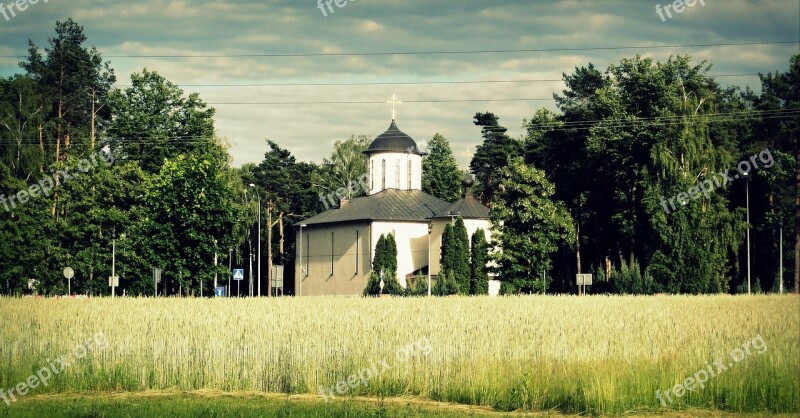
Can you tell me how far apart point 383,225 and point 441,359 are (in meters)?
70.2

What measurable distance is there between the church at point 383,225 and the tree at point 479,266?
12.0 ft

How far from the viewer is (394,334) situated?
947 inches

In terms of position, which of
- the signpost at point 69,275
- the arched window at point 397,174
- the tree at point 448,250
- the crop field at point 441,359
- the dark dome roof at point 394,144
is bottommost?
the crop field at point 441,359

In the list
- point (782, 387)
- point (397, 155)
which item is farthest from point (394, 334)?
point (397, 155)

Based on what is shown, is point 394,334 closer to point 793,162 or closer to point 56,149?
point 793,162

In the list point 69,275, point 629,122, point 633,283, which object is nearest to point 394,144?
point 629,122

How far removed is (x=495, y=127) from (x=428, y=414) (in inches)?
3515

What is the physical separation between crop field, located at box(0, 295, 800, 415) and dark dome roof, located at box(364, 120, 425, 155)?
2786 inches

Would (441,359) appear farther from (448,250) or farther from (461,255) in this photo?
(461,255)

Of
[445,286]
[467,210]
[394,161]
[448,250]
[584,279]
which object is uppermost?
[394,161]

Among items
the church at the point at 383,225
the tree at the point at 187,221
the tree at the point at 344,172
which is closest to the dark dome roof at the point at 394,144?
the church at the point at 383,225

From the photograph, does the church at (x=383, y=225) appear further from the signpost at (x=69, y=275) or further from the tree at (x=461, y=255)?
the signpost at (x=69, y=275)

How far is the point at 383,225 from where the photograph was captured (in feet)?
301

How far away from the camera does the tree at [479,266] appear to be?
80.0 m
